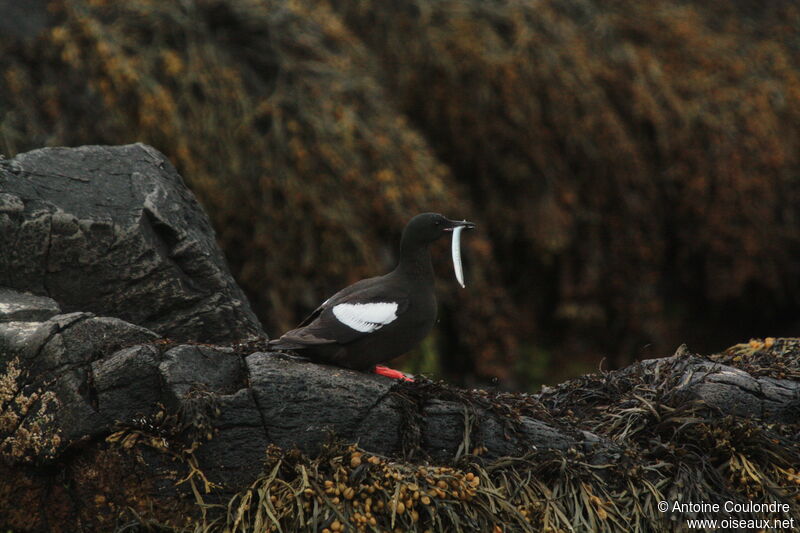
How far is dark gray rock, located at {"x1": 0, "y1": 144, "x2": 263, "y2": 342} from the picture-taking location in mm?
4148

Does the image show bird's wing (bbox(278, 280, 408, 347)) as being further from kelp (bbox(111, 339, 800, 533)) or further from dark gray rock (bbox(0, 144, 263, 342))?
dark gray rock (bbox(0, 144, 263, 342))

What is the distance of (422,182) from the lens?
25.3 ft

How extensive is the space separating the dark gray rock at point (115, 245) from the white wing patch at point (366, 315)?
85cm

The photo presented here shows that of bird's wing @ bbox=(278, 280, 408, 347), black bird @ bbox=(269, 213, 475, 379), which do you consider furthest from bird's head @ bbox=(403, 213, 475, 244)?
bird's wing @ bbox=(278, 280, 408, 347)

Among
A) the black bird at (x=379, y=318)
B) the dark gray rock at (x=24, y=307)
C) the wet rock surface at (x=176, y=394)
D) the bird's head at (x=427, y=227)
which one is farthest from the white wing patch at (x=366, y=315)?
the dark gray rock at (x=24, y=307)

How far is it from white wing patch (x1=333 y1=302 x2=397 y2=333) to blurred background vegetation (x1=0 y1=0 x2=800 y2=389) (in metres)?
3.35

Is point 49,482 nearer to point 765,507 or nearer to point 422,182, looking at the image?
point 765,507

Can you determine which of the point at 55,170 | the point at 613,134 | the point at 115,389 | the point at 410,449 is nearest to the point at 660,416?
the point at 410,449

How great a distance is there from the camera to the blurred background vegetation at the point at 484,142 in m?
7.12

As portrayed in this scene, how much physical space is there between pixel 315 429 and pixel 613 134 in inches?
241

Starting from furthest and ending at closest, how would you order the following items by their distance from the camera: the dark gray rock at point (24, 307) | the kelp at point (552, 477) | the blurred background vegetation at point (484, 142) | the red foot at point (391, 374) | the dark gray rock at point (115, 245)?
the blurred background vegetation at point (484, 142), the dark gray rock at point (115, 245), the red foot at point (391, 374), the dark gray rock at point (24, 307), the kelp at point (552, 477)

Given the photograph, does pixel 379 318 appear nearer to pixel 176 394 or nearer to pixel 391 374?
pixel 391 374

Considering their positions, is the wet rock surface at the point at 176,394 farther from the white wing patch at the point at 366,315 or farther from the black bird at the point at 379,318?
the white wing patch at the point at 366,315

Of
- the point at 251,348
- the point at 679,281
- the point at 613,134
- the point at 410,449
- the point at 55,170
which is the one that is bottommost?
the point at 679,281
